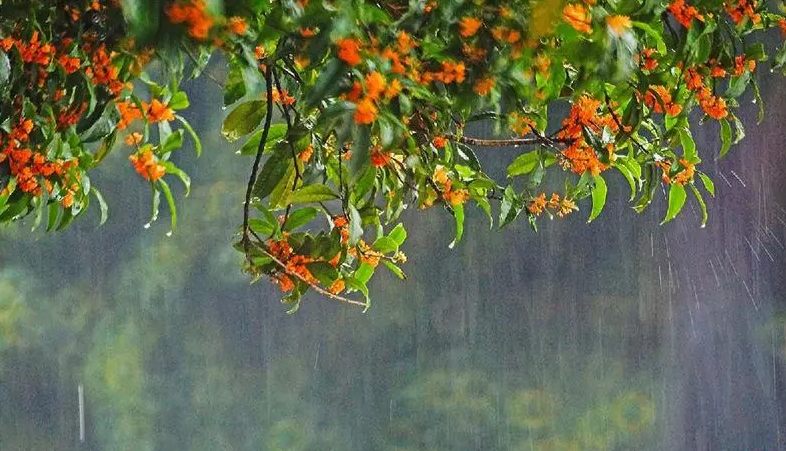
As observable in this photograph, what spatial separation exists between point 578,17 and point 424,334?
3.50 m

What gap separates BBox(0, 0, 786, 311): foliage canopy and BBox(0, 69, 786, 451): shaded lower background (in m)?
2.81

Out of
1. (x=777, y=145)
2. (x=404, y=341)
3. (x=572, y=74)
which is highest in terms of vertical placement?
(x=572, y=74)

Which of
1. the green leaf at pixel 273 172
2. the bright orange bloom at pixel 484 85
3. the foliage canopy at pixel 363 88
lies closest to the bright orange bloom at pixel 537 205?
the foliage canopy at pixel 363 88

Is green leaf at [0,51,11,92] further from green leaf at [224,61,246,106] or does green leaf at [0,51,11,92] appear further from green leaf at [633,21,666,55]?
green leaf at [633,21,666,55]

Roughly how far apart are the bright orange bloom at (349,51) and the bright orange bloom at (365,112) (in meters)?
0.02

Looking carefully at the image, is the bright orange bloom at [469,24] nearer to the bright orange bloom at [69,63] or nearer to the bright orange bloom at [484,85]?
the bright orange bloom at [484,85]

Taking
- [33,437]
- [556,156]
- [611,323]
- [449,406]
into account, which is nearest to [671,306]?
[611,323]

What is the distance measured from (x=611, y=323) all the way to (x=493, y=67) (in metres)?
3.59

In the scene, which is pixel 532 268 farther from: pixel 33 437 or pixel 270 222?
pixel 270 222

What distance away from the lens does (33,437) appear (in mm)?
3951

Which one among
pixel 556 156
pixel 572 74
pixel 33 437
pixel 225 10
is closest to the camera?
pixel 225 10

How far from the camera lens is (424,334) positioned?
4082 mm

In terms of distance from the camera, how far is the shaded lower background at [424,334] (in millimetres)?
3922

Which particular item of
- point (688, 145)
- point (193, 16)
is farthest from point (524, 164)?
point (193, 16)
